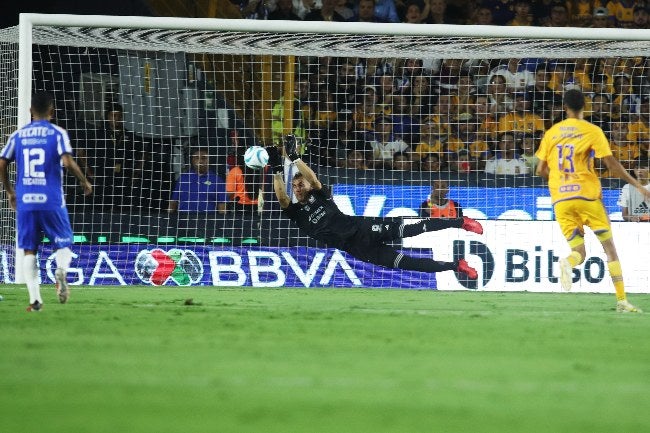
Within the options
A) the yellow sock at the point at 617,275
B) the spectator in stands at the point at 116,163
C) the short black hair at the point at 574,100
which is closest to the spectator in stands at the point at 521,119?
the spectator in stands at the point at 116,163

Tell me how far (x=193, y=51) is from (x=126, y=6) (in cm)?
353

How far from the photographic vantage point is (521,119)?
19.1 m

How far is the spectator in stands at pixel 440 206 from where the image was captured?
55.3 feet

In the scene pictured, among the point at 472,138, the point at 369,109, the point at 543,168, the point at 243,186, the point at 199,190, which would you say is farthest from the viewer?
the point at 369,109

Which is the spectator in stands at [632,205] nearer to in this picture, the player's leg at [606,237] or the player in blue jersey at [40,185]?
the player's leg at [606,237]

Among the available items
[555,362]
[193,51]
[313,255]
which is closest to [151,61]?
[193,51]

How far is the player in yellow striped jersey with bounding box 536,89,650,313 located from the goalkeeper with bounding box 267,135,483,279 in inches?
176

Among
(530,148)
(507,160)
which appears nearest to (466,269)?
(507,160)

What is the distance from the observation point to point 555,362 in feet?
22.5

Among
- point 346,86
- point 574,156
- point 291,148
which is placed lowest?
point 574,156

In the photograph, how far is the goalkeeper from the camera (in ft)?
52.0

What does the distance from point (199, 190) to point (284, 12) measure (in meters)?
5.48

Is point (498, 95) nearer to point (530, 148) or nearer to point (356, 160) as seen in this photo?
point (530, 148)

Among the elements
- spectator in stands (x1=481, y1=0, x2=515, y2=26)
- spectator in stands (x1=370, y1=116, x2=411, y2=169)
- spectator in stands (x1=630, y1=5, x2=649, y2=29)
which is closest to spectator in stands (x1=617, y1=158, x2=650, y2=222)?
spectator in stands (x1=370, y1=116, x2=411, y2=169)
